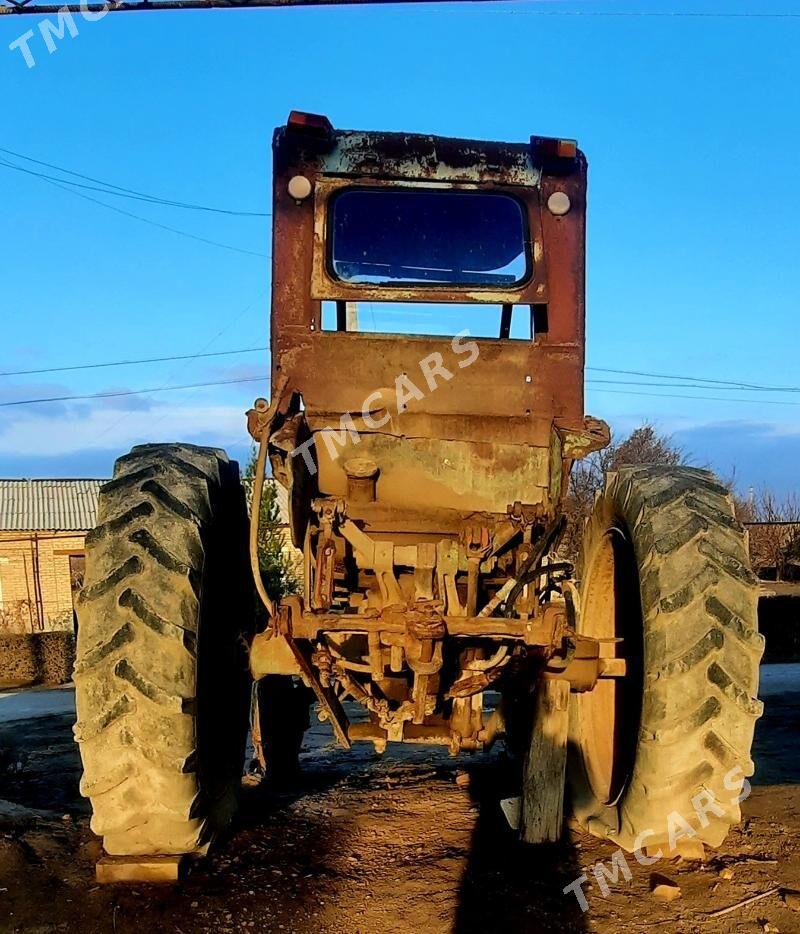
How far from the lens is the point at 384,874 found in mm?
3701

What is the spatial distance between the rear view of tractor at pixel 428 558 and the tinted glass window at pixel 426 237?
0.01 m

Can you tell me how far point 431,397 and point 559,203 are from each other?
3.60 ft

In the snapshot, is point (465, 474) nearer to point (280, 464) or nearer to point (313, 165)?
point (280, 464)

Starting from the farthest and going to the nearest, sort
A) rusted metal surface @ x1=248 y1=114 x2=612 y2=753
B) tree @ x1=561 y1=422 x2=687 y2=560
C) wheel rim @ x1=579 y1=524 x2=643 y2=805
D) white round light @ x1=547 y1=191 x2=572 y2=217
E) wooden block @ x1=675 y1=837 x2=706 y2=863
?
tree @ x1=561 y1=422 x2=687 y2=560 < wheel rim @ x1=579 y1=524 x2=643 y2=805 < white round light @ x1=547 y1=191 x2=572 y2=217 < rusted metal surface @ x1=248 y1=114 x2=612 y2=753 < wooden block @ x1=675 y1=837 x2=706 y2=863

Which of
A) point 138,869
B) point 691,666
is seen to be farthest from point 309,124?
point 138,869

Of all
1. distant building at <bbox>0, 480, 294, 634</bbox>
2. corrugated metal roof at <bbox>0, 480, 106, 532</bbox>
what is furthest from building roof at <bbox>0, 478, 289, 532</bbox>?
distant building at <bbox>0, 480, 294, 634</bbox>

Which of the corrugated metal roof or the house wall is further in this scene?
the corrugated metal roof

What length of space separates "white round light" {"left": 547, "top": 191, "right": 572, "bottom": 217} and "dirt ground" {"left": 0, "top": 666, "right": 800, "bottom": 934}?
2.88 m

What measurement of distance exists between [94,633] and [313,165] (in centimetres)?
231

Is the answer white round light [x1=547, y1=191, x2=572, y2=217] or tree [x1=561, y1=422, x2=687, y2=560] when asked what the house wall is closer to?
tree [x1=561, y1=422, x2=687, y2=560]

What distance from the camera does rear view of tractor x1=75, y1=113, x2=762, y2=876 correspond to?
122 inches

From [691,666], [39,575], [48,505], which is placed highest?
[691,666]

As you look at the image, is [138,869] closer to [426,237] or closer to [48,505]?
[426,237]

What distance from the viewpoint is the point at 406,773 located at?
18.8 ft
